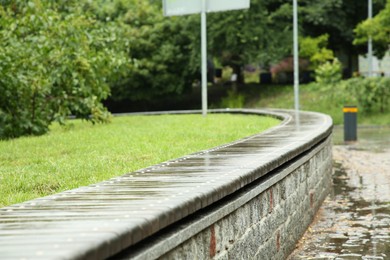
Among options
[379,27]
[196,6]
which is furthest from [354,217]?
[379,27]

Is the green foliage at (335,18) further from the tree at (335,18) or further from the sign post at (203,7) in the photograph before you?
the sign post at (203,7)

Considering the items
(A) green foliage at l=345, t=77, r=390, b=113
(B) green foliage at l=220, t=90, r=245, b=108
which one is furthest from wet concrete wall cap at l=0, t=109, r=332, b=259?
(B) green foliage at l=220, t=90, r=245, b=108

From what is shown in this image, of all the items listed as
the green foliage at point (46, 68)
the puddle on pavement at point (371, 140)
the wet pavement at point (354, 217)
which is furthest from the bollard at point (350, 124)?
the green foliage at point (46, 68)

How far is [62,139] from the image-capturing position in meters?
15.0

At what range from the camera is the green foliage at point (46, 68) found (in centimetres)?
Result: 1814

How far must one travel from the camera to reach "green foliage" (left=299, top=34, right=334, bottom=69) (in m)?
44.6

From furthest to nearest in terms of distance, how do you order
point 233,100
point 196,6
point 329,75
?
1. point 233,100
2. point 329,75
3. point 196,6

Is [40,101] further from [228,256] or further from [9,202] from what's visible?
[228,256]

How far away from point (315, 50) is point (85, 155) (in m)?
34.5

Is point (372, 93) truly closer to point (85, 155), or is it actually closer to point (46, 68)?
point (46, 68)

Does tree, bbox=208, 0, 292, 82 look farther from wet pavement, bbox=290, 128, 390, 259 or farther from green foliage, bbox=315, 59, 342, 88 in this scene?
wet pavement, bbox=290, 128, 390, 259

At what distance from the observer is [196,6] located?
24.0 metres

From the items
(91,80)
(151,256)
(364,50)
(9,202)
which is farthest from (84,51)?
(364,50)

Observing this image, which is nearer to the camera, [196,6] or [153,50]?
[196,6]
